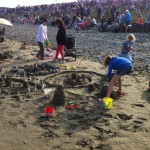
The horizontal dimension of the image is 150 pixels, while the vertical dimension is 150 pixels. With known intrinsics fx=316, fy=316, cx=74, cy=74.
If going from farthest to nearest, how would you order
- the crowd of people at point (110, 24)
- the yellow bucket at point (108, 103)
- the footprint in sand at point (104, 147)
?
1. the crowd of people at point (110, 24)
2. the yellow bucket at point (108, 103)
3. the footprint in sand at point (104, 147)

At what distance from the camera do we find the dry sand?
6.68 metres

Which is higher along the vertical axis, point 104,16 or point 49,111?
point 104,16

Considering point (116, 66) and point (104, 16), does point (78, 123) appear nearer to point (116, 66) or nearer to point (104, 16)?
point (116, 66)

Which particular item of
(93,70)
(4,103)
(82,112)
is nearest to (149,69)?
(93,70)

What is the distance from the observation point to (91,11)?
44.4m

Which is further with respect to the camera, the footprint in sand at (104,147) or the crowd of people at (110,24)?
the crowd of people at (110,24)

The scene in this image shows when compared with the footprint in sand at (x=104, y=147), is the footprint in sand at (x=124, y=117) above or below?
above

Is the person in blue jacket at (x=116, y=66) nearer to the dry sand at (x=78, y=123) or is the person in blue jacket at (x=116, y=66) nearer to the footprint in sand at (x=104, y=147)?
the dry sand at (x=78, y=123)

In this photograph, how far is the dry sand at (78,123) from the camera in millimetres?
6684

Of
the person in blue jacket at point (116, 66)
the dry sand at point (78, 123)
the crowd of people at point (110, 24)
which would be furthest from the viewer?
the crowd of people at point (110, 24)

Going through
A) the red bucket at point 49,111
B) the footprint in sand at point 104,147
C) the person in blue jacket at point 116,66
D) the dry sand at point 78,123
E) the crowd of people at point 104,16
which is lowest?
the footprint in sand at point 104,147

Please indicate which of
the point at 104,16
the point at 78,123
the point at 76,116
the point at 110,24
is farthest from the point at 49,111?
the point at 104,16

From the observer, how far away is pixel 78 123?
7.69 meters

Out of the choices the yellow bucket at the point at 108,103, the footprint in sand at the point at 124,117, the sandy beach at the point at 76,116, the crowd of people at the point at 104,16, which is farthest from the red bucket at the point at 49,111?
the crowd of people at the point at 104,16
